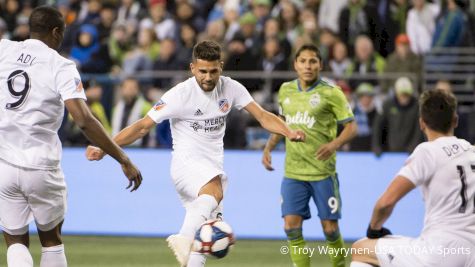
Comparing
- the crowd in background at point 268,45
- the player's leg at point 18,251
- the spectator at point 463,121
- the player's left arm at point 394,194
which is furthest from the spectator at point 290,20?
the player's left arm at point 394,194

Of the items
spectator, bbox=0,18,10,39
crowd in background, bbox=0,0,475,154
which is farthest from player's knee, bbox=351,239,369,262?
spectator, bbox=0,18,10,39

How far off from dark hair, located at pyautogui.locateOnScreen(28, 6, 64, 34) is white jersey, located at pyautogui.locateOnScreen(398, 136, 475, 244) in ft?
8.54

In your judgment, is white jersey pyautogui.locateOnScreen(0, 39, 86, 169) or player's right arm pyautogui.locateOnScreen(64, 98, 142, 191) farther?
white jersey pyautogui.locateOnScreen(0, 39, 86, 169)

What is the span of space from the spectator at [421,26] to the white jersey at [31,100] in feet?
31.5

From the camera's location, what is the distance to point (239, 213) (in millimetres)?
13258

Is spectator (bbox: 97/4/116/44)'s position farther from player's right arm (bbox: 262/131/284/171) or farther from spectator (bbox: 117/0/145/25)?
player's right arm (bbox: 262/131/284/171)

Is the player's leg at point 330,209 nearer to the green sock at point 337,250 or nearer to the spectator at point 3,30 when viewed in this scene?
the green sock at point 337,250

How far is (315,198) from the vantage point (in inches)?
390

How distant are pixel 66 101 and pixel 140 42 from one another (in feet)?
33.9

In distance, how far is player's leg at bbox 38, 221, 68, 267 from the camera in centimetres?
749

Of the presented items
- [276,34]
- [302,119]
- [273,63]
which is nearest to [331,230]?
[302,119]

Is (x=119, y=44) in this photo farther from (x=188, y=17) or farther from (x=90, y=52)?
(x=188, y=17)

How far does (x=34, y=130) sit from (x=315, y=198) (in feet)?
11.3

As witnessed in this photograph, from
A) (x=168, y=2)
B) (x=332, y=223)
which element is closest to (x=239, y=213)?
(x=332, y=223)
